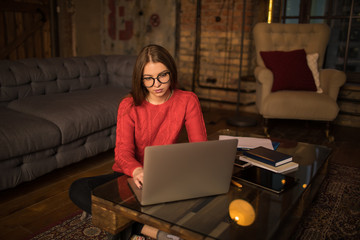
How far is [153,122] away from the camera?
139 cm

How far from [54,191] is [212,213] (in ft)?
4.18

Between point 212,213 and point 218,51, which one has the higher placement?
point 218,51

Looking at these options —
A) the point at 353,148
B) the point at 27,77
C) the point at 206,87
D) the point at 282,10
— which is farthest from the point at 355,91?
the point at 27,77

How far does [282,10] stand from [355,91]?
1.36 metres

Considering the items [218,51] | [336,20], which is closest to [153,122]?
[218,51]

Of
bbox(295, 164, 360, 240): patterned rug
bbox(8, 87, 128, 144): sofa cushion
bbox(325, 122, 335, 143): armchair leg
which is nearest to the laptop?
bbox(295, 164, 360, 240): patterned rug

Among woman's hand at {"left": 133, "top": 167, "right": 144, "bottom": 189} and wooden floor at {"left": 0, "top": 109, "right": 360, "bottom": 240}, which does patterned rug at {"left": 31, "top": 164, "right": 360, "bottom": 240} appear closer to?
wooden floor at {"left": 0, "top": 109, "right": 360, "bottom": 240}

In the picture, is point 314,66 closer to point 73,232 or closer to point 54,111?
point 54,111

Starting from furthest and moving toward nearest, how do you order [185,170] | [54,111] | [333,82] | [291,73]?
1. [291,73]
2. [333,82]
3. [54,111]
4. [185,170]

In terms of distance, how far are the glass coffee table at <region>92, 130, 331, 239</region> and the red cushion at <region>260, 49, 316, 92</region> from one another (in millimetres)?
2032

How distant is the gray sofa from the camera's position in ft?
6.12

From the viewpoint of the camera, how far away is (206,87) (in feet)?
14.7

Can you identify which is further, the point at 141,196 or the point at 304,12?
the point at 304,12

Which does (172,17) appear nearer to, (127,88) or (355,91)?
(127,88)
